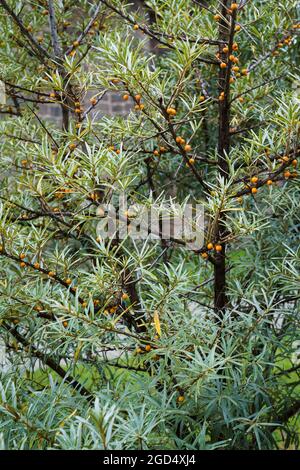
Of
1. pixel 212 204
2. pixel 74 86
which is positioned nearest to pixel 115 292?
pixel 212 204

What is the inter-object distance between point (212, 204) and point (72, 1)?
1.45 metres

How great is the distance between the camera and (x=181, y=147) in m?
1.62

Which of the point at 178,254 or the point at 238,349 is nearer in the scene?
the point at 238,349

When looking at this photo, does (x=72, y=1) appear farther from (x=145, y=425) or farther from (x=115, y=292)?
(x=145, y=425)

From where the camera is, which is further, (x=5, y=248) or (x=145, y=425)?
(x=5, y=248)

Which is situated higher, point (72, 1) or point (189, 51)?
point (72, 1)

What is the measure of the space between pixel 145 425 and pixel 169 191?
4.69ft

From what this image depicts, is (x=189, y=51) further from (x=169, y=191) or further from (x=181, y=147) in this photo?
(x=169, y=191)
